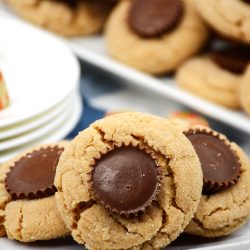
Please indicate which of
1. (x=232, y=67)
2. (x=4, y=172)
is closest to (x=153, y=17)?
(x=232, y=67)

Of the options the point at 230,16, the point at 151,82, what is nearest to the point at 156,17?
the point at 151,82

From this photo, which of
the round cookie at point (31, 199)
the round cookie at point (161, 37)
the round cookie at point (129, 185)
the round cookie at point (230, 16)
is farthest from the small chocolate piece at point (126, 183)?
the round cookie at point (161, 37)

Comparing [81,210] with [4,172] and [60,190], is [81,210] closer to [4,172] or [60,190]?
[60,190]

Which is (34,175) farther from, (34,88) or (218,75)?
(218,75)

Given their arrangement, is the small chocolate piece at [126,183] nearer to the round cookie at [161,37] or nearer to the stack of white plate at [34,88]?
the stack of white plate at [34,88]

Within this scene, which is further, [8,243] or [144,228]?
[8,243]

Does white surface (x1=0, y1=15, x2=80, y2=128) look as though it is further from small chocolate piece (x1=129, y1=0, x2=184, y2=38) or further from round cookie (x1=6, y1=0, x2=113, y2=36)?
small chocolate piece (x1=129, y1=0, x2=184, y2=38)
